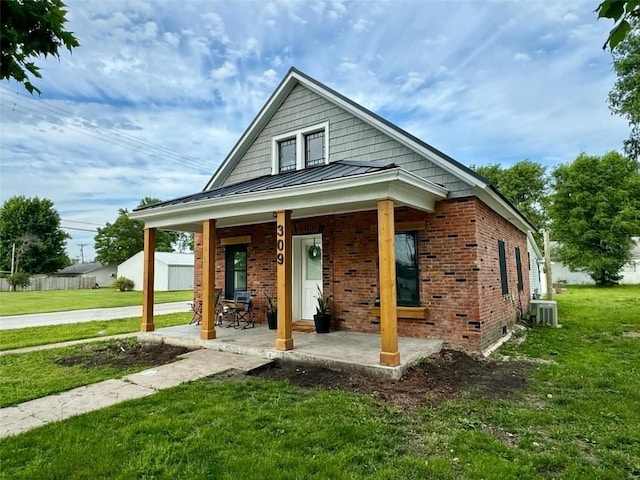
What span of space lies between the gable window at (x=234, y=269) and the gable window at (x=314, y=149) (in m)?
2.84

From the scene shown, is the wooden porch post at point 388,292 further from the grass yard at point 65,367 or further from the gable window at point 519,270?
the gable window at point 519,270

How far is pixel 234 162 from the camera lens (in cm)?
1077

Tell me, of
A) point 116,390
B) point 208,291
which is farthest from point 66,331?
point 116,390

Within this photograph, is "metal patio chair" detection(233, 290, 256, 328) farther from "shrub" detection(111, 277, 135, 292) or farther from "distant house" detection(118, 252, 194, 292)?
"shrub" detection(111, 277, 135, 292)

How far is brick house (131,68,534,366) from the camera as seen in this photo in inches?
239

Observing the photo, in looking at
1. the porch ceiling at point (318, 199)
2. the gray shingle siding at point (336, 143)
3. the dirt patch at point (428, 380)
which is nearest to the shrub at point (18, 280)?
the gray shingle siding at point (336, 143)

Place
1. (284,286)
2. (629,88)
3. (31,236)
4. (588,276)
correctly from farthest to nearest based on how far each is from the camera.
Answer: (31,236)
(588,276)
(629,88)
(284,286)

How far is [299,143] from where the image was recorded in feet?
31.1

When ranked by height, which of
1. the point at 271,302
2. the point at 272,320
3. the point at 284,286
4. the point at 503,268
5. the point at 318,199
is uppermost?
the point at 318,199

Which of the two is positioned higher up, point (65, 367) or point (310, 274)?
point (310, 274)

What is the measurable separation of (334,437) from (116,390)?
319 centimetres

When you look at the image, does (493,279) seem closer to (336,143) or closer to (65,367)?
(336,143)

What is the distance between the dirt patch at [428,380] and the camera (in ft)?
14.9

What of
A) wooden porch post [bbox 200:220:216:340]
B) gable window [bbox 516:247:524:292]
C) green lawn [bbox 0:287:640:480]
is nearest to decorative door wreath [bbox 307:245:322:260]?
wooden porch post [bbox 200:220:216:340]
